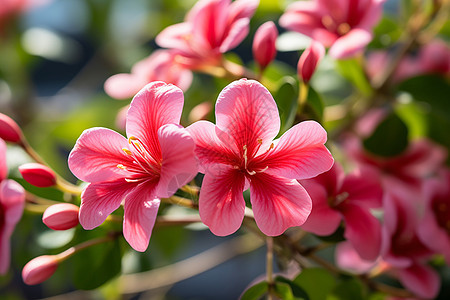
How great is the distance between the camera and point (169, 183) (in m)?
0.40

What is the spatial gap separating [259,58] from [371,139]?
0.24m

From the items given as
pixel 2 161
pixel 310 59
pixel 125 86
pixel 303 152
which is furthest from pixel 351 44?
pixel 2 161

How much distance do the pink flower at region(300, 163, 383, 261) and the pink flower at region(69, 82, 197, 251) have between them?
0.47 feet

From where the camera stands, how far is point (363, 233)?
0.51m

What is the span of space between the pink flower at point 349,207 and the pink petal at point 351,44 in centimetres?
12

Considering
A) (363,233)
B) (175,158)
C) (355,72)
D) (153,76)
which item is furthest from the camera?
(355,72)

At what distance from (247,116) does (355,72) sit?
0.34 meters

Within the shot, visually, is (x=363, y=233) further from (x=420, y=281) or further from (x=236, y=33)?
(x=236, y=33)

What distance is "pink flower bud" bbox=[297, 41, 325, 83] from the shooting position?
1.68 feet

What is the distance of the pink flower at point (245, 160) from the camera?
419 millimetres

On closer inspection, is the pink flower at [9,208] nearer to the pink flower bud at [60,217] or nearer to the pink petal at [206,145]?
the pink flower bud at [60,217]

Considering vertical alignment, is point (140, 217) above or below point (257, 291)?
above

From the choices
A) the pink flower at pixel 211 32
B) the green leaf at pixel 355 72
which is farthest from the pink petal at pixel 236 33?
the green leaf at pixel 355 72

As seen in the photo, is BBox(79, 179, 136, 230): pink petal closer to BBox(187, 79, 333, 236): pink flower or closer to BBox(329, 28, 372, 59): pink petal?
BBox(187, 79, 333, 236): pink flower
